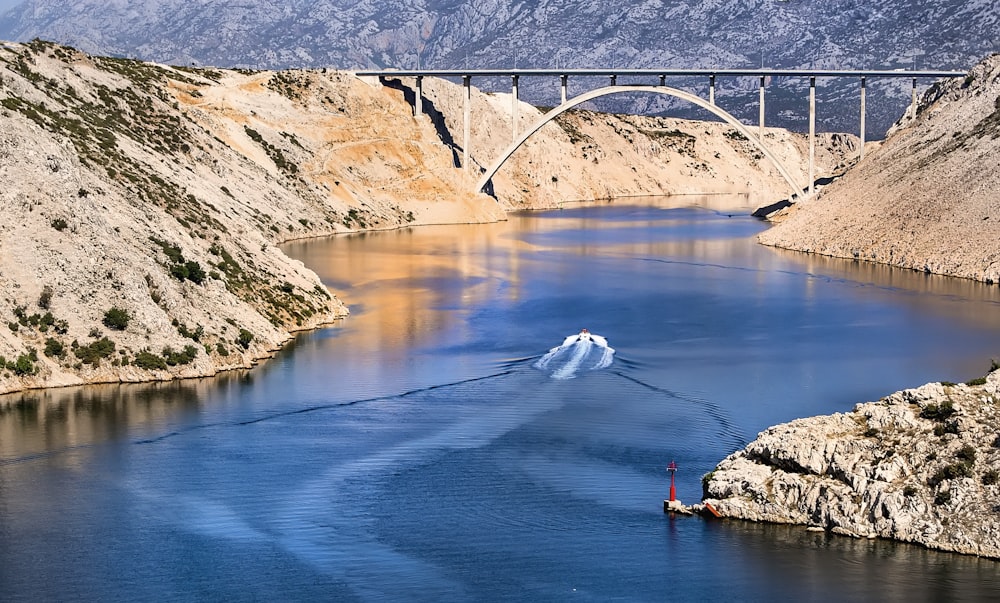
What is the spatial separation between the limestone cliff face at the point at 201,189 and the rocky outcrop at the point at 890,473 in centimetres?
2380

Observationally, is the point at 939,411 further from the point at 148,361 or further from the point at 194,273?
the point at 194,273

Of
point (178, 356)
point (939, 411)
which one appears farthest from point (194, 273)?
point (939, 411)

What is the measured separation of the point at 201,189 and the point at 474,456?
47.3 m

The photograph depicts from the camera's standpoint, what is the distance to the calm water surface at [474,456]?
27828mm

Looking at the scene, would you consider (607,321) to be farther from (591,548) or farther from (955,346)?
(591,548)

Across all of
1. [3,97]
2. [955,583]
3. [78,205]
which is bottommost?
[955,583]

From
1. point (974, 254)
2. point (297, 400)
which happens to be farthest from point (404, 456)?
point (974, 254)

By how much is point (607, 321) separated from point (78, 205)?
22999 millimetres

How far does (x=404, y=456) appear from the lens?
36.6 metres

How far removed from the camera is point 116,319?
47125 millimetres

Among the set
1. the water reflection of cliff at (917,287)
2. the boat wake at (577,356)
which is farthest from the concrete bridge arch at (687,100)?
the boat wake at (577,356)

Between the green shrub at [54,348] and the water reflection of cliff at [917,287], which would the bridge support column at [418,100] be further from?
the green shrub at [54,348]

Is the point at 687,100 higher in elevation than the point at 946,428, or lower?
higher

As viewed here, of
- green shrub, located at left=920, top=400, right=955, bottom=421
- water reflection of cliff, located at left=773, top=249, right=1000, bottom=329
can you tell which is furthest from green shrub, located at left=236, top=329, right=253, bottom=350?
water reflection of cliff, located at left=773, top=249, right=1000, bottom=329
